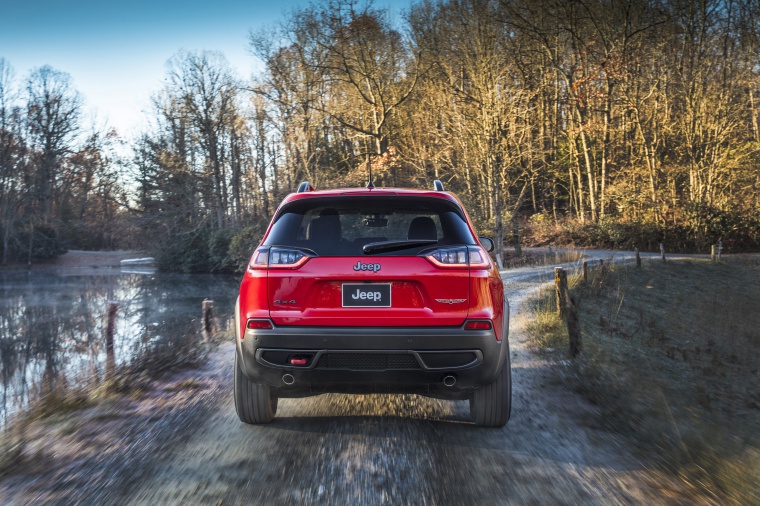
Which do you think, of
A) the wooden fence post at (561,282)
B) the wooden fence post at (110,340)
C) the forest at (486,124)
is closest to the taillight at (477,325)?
the wooden fence post at (561,282)

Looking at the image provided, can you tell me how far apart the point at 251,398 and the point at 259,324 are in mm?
693

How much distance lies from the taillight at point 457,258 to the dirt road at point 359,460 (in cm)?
115

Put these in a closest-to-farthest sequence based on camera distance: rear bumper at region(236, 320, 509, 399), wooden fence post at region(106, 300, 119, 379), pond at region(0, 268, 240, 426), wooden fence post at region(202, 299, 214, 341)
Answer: rear bumper at region(236, 320, 509, 399)
wooden fence post at region(106, 300, 119, 379)
pond at region(0, 268, 240, 426)
wooden fence post at region(202, 299, 214, 341)

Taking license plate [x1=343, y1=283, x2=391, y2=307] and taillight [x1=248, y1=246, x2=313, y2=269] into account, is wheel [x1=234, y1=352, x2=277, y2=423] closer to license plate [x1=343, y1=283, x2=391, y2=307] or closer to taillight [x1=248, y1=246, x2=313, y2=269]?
taillight [x1=248, y1=246, x2=313, y2=269]

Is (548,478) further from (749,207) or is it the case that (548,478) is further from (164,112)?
(164,112)

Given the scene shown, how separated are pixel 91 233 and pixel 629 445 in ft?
187

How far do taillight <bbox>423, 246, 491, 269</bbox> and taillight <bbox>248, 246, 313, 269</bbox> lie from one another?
2.49 feet

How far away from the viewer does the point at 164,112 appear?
32406 mm

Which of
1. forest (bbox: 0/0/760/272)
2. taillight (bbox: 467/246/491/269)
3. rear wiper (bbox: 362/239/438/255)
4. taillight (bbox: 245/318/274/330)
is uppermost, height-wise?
forest (bbox: 0/0/760/272)

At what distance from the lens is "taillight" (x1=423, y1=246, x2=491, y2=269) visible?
11.7ft

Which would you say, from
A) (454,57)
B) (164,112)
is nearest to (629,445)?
(454,57)

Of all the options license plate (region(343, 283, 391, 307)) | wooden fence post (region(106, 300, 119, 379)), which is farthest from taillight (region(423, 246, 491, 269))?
wooden fence post (region(106, 300, 119, 379))

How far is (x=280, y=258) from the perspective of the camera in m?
3.61

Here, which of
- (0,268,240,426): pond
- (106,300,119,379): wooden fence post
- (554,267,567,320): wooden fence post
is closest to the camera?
(106,300,119,379): wooden fence post
